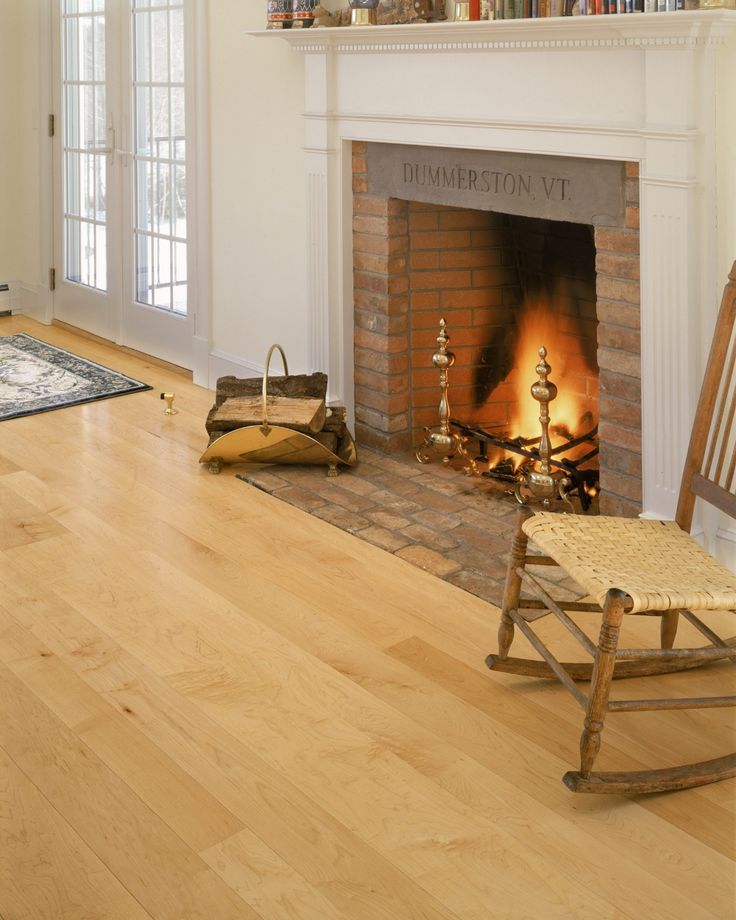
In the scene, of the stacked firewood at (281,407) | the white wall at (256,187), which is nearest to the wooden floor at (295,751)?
the stacked firewood at (281,407)

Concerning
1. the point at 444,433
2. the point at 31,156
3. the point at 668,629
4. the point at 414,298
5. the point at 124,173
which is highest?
the point at 31,156

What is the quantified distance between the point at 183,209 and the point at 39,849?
3530mm

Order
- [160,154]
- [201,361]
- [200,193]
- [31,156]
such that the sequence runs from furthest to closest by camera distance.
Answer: [31,156]
[160,154]
[201,361]
[200,193]

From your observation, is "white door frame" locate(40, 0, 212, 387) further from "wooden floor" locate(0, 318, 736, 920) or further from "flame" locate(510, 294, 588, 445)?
"wooden floor" locate(0, 318, 736, 920)

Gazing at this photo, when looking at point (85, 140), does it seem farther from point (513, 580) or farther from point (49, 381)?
point (513, 580)

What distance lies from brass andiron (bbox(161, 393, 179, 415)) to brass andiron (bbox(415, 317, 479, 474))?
1.05 m

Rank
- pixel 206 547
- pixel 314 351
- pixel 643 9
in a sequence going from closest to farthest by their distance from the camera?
pixel 643 9 < pixel 206 547 < pixel 314 351

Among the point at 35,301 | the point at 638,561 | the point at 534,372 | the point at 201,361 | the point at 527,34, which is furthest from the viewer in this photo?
the point at 35,301

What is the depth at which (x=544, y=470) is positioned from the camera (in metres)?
3.55

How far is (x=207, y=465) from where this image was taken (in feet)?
12.9

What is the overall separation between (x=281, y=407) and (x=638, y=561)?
73.5 inches

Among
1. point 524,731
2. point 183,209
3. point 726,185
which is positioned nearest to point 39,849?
point 524,731

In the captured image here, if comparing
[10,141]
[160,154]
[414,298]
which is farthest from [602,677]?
[10,141]

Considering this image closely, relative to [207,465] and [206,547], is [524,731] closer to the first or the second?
[206,547]
